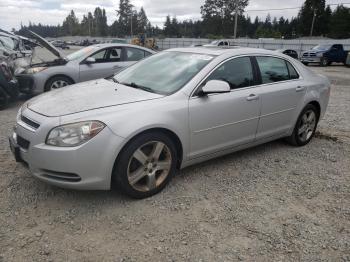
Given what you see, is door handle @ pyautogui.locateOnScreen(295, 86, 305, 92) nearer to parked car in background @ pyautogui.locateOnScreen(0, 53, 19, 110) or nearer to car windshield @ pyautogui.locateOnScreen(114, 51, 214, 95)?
car windshield @ pyautogui.locateOnScreen(114, 51, 214, 95)

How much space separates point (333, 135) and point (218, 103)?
122 inches

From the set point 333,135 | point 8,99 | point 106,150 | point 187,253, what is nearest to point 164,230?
point 187,253

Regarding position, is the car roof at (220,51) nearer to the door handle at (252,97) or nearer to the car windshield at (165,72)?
the car windshield at (165,72)

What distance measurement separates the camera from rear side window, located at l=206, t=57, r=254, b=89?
4.11m

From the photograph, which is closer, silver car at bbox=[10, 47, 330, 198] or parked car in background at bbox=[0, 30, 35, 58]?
silver car at bbox=[10, 47, 330, 198]

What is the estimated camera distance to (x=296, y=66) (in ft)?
17.0

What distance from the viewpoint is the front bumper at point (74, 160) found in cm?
311

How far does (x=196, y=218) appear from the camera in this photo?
3.31 metres

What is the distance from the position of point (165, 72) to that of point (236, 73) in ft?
2.92

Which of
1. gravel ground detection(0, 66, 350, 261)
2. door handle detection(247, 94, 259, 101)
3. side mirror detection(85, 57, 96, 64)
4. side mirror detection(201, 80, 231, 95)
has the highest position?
side mirror detection(201, 80, 231, 95)

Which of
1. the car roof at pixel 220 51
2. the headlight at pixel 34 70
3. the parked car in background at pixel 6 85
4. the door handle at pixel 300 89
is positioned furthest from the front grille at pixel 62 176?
the headlight at pixel 34 70

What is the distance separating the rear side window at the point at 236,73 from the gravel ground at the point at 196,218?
109 centimetres

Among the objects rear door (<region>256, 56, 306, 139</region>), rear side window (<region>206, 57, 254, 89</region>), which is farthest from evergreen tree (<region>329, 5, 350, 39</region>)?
rear side window (<region>206, 57, 254, 89</region>)

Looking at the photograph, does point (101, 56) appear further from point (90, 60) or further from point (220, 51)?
point (220, 51)
